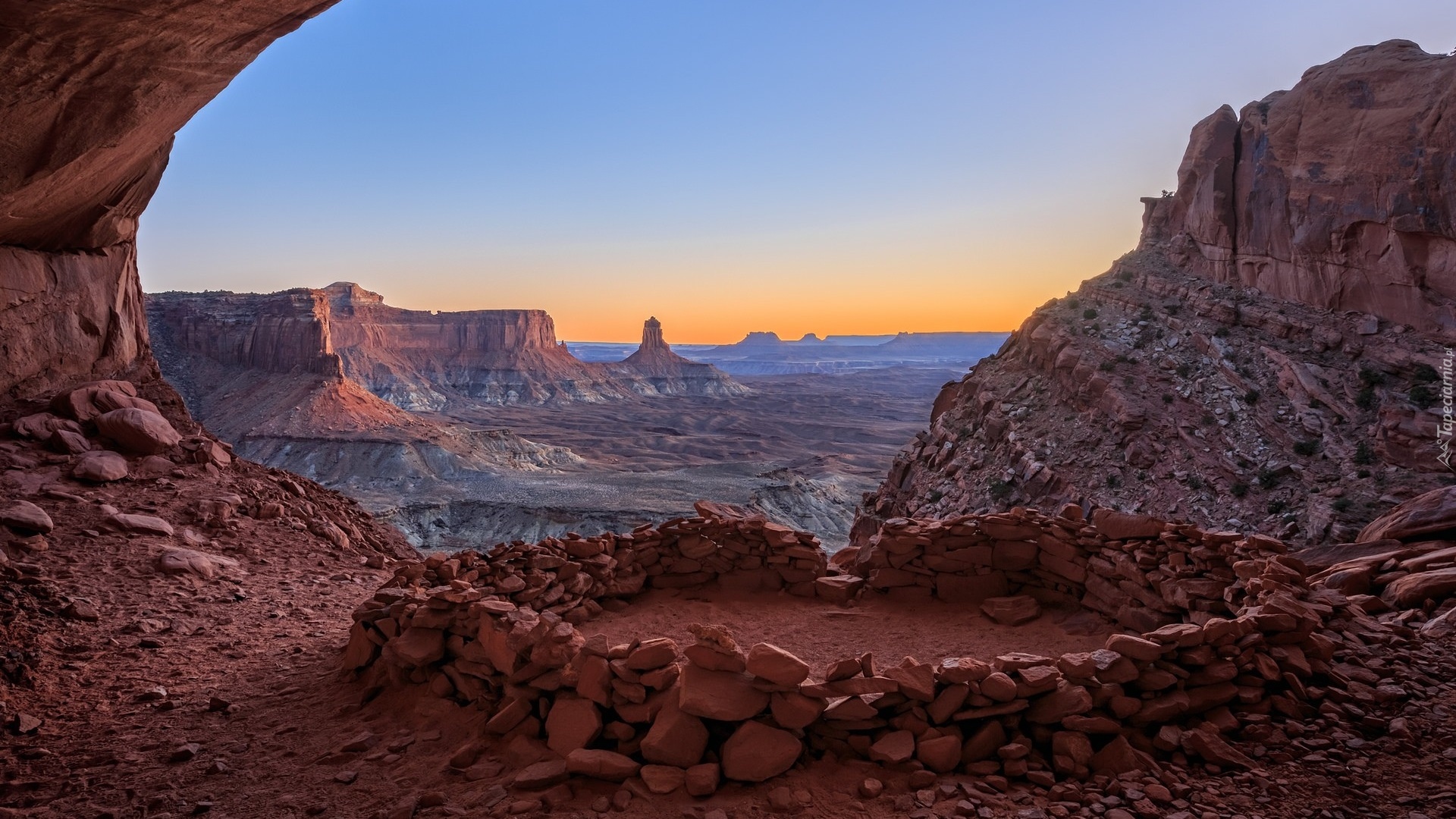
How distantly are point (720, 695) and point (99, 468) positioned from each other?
1171 cm

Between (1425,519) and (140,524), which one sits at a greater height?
(1425,519)

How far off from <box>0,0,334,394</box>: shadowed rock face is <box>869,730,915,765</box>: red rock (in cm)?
869

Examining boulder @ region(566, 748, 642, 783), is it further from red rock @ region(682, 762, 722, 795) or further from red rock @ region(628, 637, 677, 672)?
red rock @ region(628, 637, 677, 672)

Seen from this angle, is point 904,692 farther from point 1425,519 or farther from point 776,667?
point 1425,519

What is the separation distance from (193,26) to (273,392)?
79267 millimetres

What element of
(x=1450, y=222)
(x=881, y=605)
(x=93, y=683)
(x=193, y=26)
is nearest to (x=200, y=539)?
(x=93, y=683)

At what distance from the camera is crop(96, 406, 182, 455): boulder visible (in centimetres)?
1278

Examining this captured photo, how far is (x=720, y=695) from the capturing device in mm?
5543

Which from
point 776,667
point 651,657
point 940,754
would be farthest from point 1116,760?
point 651,657

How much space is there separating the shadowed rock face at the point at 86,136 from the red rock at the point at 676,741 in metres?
7.66

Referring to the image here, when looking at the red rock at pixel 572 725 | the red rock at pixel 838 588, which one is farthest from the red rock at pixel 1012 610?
the red rock at pixel 572 725

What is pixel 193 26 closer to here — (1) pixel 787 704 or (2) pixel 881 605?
(1) pixel 787 704

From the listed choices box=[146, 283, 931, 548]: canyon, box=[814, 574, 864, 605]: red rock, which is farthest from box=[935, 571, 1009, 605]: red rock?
box=[146, 283, 931, 548]: canyon

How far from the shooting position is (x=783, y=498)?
6112 cm
